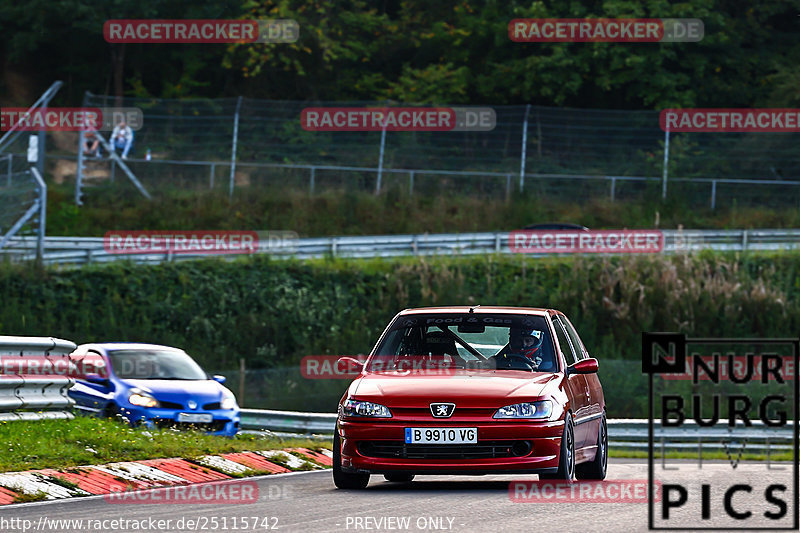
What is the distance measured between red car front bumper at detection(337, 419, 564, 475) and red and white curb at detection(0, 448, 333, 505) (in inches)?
79.9

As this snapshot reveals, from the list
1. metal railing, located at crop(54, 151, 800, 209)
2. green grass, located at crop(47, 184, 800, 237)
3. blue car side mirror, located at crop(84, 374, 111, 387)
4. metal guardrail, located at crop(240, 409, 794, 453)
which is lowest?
metal guardrail, located at crop(240, 409, 794, 453)

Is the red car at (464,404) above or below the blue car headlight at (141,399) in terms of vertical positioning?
above

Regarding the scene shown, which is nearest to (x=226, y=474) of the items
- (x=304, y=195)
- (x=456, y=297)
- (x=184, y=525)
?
(x=184, y=525)

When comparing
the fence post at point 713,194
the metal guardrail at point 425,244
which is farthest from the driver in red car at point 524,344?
the fence post at point 713,194

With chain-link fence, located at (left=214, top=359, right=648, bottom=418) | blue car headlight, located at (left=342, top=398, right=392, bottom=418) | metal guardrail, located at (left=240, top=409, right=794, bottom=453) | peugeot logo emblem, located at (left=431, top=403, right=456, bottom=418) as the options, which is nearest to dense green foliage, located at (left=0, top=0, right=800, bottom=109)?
chain-link fence, located at (left=214, top=359, right=648, bottom=418)

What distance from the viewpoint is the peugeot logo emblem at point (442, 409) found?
1122 centimetres

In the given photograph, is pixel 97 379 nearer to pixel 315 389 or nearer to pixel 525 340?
pixel 315 389

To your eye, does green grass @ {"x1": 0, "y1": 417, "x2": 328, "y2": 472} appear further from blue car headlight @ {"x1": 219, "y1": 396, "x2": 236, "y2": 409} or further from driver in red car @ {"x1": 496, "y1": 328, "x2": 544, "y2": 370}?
driver in red car @ {"x1": 496, "y1": 328, "x2": 544, "y2": 370}

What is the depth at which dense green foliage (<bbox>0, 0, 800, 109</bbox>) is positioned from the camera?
171 ft

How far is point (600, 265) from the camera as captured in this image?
35.4 m

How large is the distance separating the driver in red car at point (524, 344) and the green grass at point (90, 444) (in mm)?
3362

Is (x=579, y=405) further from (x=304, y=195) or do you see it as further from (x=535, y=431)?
(x=304, y=195)

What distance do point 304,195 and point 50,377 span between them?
Answer: 98.1 feet

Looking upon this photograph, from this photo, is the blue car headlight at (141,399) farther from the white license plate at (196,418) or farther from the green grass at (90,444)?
the green grass at (90,444)
